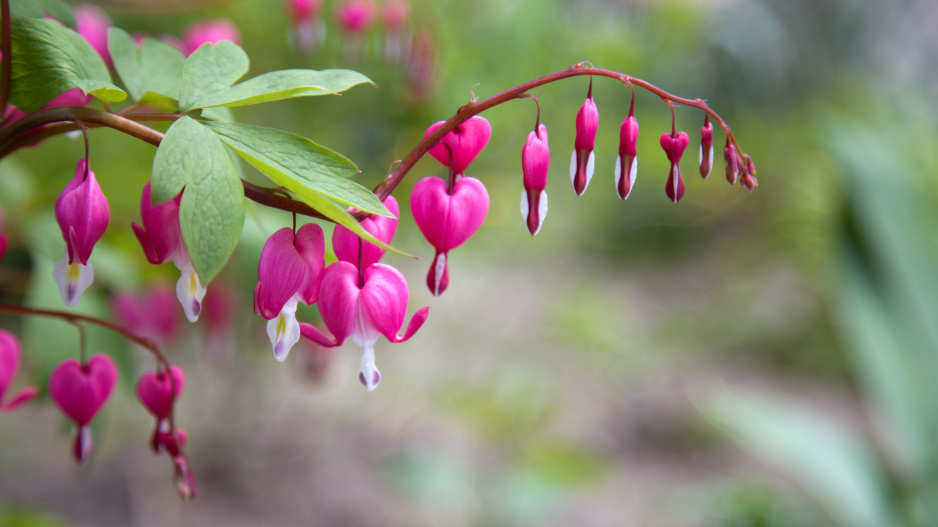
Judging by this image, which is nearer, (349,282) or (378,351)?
(349,282)

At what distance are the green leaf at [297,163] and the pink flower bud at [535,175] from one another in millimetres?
88

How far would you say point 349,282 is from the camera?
332 mm

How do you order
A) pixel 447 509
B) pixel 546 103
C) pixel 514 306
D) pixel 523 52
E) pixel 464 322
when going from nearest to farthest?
1. pixel 447 509
2. pixel 523 52
3. pixel 546 103
4. pixel 464 322
5. pixel 514 306

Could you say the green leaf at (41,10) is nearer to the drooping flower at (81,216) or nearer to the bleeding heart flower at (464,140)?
the drooping flower at (81,216)

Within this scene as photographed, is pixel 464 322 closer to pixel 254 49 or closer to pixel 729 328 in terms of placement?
pixel 729 328

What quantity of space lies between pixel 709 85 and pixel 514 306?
114 inches

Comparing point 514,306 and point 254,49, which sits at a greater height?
point 254,49

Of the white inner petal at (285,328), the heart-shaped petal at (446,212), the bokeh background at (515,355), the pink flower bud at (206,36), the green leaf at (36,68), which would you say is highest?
the pink flower bud at (206,36)

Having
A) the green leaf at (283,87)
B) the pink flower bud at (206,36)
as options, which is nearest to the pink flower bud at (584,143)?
the green leaf at (283,87)

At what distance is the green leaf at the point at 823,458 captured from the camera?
1462 millimetres

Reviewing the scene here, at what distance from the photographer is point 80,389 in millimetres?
435

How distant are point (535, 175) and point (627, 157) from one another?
57 mm

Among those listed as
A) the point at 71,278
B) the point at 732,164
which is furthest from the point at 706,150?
the point at 71,278

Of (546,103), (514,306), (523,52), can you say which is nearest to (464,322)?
(514,306)
